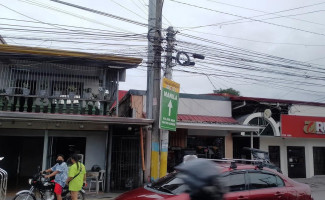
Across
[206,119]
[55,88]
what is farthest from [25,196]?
[206,119]

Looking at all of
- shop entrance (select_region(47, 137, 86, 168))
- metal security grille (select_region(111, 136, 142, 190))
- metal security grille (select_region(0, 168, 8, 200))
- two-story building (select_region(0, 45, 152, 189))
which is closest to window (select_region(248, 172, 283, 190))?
two-story building (select_region(0, 45, 152, 189))

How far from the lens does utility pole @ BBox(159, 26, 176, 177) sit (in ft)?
31.2

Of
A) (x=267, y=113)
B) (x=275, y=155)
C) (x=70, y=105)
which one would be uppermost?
(x=267, y=113)

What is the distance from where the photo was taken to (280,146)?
18.0 meters

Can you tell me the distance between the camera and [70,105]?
485 inches

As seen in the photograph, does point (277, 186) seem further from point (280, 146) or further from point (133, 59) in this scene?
point (280, 146)

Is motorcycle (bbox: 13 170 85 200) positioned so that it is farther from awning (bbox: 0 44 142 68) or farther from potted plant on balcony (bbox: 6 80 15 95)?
awning (bbox: 0 44 142 68)

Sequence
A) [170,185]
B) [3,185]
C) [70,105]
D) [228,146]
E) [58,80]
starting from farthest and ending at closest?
[228,146]
[58,80]
[70,105]
[3,185]
[170,185]

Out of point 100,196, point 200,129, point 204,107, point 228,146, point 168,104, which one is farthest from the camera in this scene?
point 204,107

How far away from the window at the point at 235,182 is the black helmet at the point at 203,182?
3.39 meters

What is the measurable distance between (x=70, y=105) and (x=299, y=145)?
1373 centimetres

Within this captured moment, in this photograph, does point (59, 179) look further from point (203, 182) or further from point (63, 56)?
point (203, 182)

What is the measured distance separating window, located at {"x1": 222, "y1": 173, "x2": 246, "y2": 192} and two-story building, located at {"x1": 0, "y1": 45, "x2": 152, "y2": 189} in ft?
18.1

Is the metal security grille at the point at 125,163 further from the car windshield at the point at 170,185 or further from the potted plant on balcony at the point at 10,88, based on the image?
the car windshield at the point at 170,185
